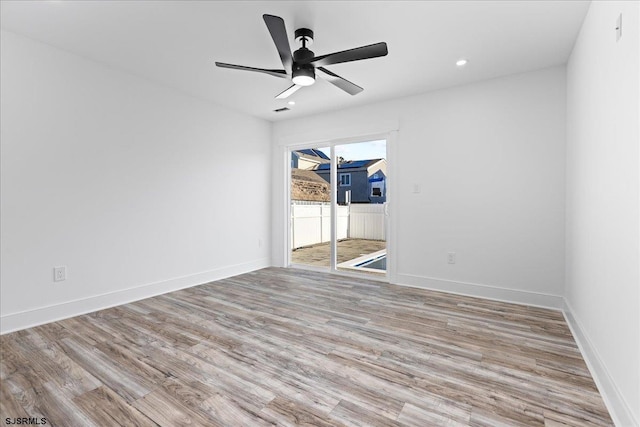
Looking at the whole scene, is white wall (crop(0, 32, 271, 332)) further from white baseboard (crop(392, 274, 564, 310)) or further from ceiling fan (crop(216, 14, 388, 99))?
white baseboard (crop(392, 274, 564, 310))

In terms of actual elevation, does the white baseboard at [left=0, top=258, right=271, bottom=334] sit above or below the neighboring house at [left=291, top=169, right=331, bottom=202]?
below

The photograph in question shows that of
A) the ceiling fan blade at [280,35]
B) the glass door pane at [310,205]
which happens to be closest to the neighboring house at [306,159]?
the glass door pane at [310,205]

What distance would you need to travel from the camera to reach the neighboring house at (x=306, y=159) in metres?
5.03

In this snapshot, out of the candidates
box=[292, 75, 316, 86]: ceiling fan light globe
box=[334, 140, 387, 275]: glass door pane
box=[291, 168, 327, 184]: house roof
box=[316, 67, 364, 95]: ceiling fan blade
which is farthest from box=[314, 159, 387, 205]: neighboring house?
box=[292, 75, 316, 86]: ceiling fan light globe

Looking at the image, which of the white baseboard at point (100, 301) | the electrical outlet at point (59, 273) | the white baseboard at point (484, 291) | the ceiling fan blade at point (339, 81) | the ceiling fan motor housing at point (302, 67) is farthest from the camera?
the white baseboard at point (484, 291)

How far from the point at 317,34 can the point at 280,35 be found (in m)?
0.66

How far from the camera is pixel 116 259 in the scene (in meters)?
3.19

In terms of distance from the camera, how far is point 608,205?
173 centimetres

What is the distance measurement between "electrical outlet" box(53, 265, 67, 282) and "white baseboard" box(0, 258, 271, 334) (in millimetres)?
229

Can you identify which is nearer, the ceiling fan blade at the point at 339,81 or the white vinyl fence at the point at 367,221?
the ceiling fan blade at the point at 339,81

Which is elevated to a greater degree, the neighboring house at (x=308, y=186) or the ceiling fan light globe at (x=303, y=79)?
the ceiling fan light globe at (x=303, y=79)

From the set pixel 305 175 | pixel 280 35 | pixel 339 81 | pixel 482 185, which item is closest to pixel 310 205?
pixel 305 175

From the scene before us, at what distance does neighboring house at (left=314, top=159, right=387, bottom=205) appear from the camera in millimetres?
4287

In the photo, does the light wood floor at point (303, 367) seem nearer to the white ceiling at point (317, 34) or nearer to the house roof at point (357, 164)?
the house roof at point (357, 164)
